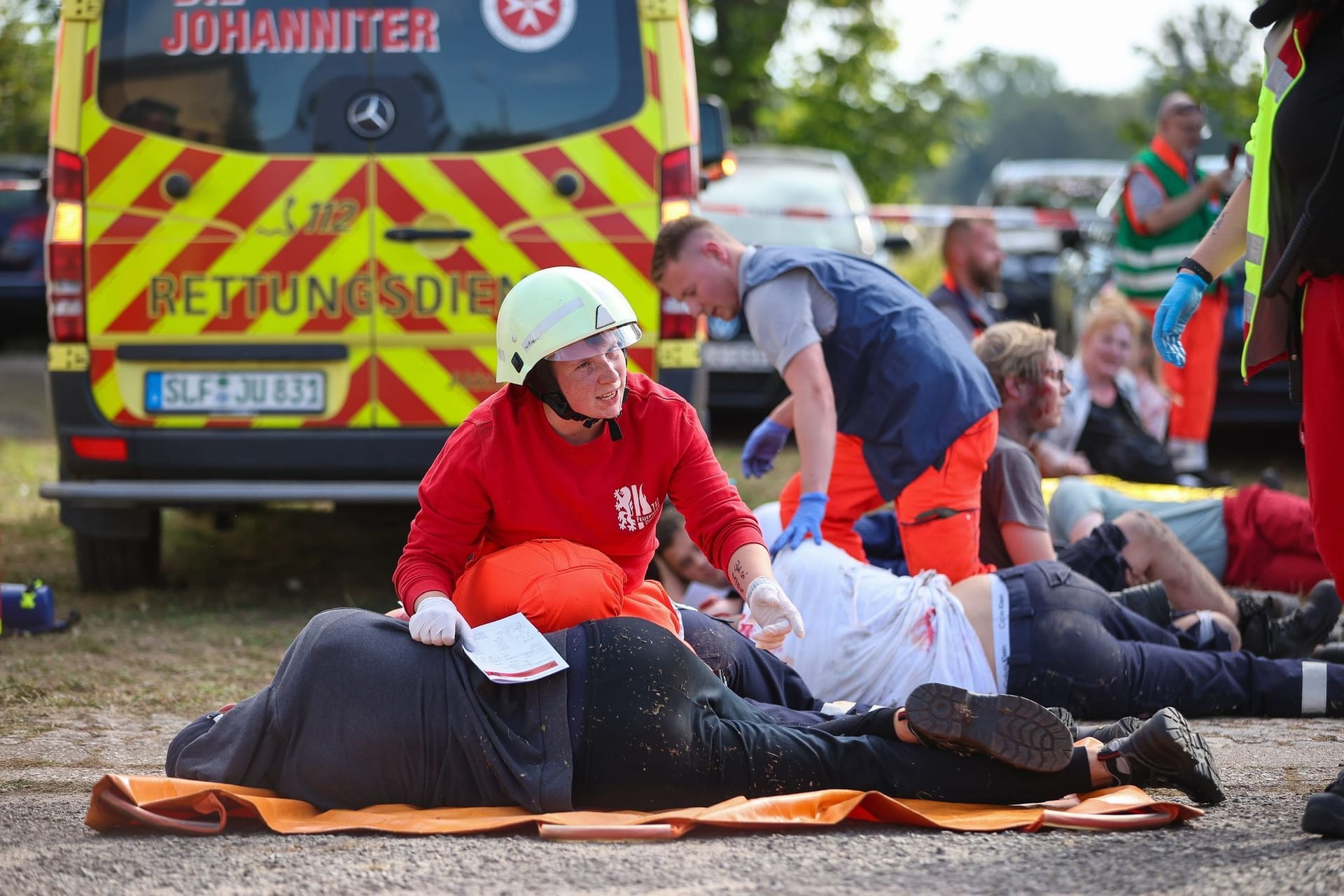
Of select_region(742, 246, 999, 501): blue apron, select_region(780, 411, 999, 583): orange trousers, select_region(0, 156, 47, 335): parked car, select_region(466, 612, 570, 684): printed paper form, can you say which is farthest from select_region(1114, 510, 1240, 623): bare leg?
select_region(0, 156, 47, 335): parked car

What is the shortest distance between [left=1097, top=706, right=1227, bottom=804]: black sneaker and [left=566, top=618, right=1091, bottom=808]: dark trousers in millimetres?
76

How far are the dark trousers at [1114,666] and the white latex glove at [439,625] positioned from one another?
154cm

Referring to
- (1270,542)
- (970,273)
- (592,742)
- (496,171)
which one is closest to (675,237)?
(496,171)

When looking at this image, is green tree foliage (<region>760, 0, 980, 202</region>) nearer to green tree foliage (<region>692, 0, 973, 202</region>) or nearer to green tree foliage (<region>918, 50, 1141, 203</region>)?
green tree foliage (<region>692, 0, 973, 202</region>)

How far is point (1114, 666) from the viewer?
4.22 meters

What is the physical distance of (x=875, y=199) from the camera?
2006 centimetres

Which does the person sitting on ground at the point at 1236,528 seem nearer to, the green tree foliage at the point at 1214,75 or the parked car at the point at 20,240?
the green tree foliage at the point at 1214,75

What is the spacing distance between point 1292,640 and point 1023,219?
8.70 m

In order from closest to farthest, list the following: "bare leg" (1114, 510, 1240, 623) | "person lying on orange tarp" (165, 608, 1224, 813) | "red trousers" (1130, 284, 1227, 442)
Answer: "person lying on orange tarp" (165, 608, 1224, 813) → "bare leg" (1114, 510, 1240, 623) → "red trousers" (1130, 284, 1227, 442)

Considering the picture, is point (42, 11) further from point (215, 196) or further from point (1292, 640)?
point (1292, 640)

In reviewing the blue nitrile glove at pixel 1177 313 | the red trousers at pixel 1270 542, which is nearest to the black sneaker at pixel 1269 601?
the red trousers at pixel 1270 542

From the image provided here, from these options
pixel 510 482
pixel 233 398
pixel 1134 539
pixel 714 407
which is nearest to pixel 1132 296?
pixel 714 407

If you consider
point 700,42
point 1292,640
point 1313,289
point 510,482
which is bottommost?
point 1292,640

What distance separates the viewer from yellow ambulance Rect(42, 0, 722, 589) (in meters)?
5.63
